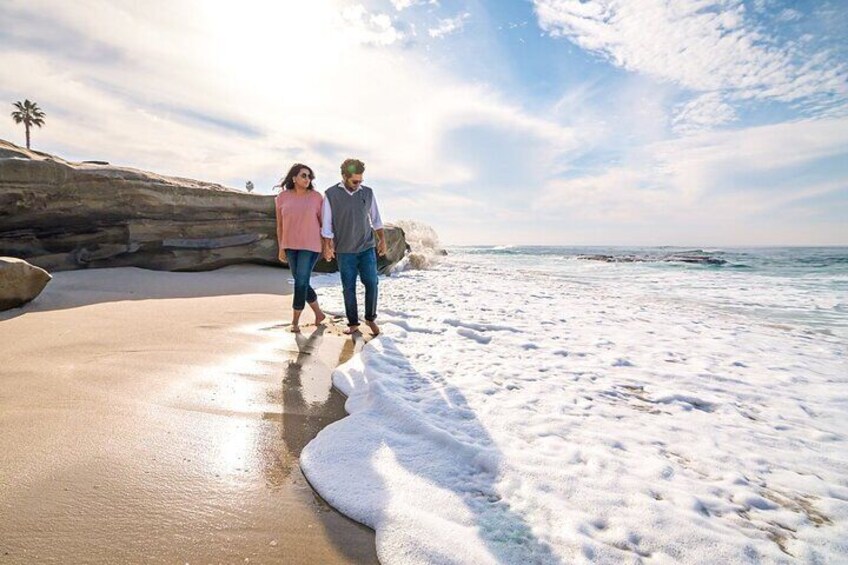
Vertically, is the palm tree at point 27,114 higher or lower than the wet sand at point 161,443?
higher

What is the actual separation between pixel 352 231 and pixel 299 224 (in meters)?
0.62

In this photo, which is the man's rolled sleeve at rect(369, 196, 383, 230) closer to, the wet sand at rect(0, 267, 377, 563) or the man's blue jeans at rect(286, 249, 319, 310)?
the man's blue jeans at rect(286, 249, 319, 310)

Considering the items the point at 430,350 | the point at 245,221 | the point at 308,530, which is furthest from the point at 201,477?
the point at 245,221

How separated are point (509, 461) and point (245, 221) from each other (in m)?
8.27

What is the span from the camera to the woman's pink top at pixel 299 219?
13.9 feet

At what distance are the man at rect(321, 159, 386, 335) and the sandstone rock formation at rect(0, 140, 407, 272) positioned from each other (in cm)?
501

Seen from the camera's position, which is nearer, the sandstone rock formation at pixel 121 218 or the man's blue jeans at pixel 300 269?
the man's blue jeans at pixel 300 269

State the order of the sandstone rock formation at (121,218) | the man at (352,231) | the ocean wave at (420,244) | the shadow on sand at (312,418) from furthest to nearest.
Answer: the ocean wave at (420,244), the sandstone rock formation at (121,218), the man at (352,231), the shadow on sand at (312,418)

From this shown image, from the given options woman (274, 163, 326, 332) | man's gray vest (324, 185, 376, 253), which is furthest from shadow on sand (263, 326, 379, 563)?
man's gray vest (324, 185, 376, 253)

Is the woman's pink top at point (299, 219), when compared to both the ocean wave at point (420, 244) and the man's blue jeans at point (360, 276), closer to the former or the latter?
the man's blue jeans at point (360, 276)

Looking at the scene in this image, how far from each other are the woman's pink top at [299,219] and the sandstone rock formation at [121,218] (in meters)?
4.53

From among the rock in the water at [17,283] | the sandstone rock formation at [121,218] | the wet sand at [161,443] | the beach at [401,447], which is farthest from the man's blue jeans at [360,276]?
the sandstone rock formation at [121,218]

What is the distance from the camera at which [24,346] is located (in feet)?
9.20

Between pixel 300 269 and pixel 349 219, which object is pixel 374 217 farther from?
pixel 300 269
